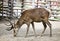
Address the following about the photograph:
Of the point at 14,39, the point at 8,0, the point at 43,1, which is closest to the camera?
the point at 14,39

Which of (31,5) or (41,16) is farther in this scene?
(31,5)

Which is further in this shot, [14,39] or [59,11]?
[59,11]

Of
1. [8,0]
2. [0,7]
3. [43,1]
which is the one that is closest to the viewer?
[0,7]

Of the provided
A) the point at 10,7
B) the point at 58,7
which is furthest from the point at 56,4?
the point at 10,7

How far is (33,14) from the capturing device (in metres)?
8.81

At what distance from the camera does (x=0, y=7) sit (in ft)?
51.3

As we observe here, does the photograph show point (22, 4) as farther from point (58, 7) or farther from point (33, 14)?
point (33, 14)

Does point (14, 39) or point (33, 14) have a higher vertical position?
point (33, 14)

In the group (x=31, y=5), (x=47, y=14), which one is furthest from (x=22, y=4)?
(x=47, y=14)

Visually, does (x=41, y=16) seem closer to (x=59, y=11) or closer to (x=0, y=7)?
(x=0, y=7)

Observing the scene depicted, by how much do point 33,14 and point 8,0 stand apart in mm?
8439

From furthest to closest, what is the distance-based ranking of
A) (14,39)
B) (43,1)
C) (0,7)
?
(43,1) < (0,7) < (14,39)

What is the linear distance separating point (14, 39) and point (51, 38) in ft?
4.61

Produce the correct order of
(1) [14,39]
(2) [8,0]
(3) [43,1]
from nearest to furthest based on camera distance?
(1) [14,39] < (2) [8,0] < (3) [43,1]
